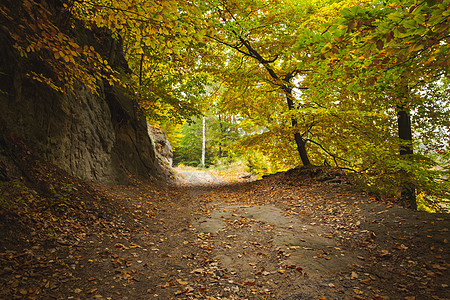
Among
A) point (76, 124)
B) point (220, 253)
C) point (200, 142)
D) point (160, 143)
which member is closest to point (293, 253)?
point (220, 253)

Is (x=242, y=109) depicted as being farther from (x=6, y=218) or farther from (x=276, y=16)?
(x=6, y=218)

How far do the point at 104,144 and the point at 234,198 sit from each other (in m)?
5.73

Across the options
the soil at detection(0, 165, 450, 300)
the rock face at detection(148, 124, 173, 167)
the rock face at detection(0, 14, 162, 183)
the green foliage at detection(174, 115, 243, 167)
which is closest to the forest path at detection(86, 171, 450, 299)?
the soil at detection(0, 165, 450, 300)

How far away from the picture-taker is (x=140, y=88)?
9469mm

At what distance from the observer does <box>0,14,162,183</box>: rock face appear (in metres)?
5.08

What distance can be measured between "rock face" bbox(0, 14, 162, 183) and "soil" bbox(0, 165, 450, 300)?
1522 mm

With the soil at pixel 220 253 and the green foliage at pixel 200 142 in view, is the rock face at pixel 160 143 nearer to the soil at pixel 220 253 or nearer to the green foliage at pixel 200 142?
the green foliage at pixel 200 142

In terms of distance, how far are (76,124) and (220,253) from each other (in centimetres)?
607

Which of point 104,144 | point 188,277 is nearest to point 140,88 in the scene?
point 104,144

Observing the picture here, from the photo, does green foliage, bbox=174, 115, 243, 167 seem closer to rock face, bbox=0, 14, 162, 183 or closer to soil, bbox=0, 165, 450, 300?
rock face, bbox=0, 14, 162, 183

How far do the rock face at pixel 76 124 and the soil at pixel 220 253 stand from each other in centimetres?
152

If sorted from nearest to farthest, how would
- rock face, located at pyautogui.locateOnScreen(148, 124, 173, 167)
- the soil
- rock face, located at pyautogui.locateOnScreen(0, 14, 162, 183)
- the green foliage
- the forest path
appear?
the soil → the forest path → rock face, located at pyautogui.locateOnScreen(0, 14, 162, 183) → rock face, located at pyautogui.locateOnScreen(148, 124, 173, 167) → the green foliage

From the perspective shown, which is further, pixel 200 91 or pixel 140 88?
pixel 200 91

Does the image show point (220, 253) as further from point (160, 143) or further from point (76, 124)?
point (160, 143)
